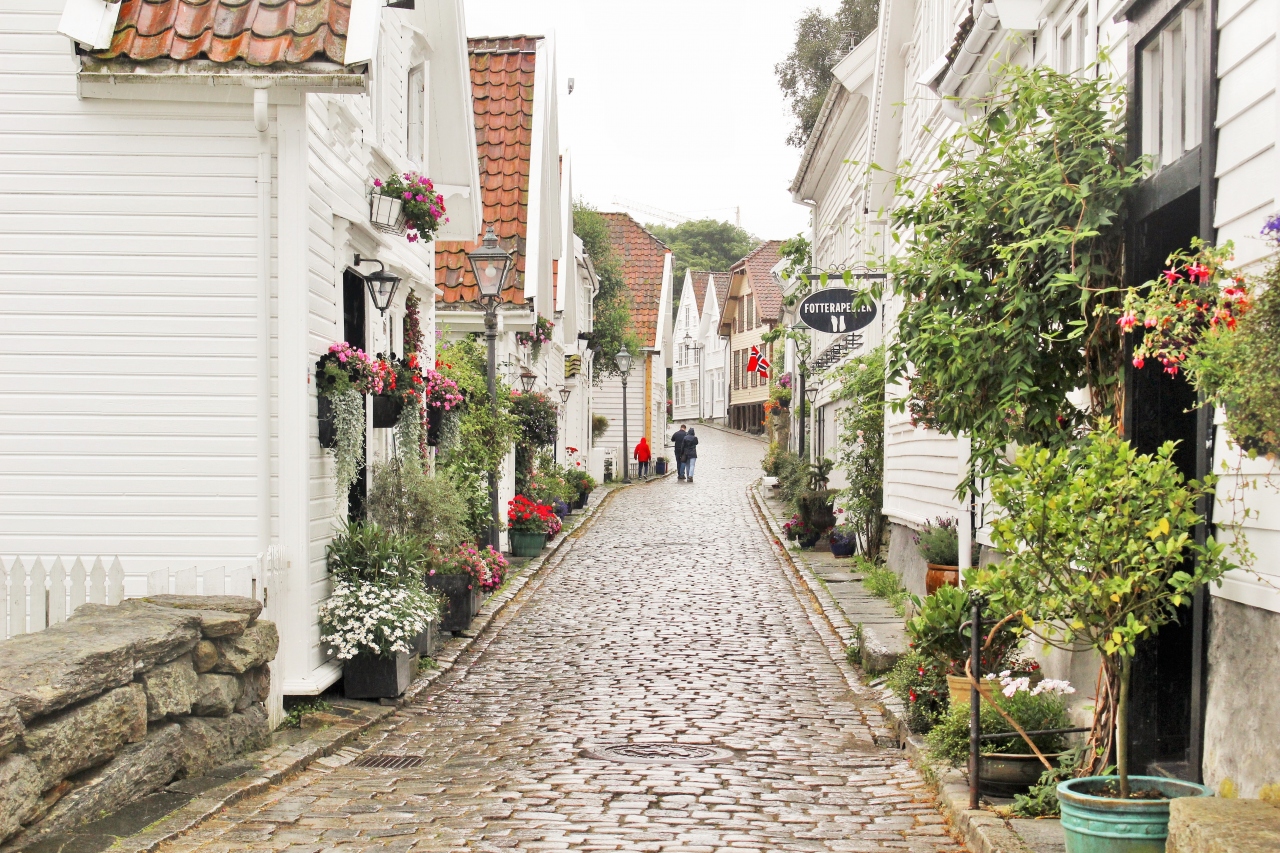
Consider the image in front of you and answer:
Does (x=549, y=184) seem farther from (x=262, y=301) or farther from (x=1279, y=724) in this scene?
(x=1279, y=724)

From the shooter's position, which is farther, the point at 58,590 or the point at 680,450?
the point at 680,450

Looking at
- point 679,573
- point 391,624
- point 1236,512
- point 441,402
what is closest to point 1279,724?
point 1236,512

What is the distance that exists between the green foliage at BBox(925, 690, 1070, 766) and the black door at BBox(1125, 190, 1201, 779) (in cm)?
69

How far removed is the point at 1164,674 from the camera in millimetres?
6242

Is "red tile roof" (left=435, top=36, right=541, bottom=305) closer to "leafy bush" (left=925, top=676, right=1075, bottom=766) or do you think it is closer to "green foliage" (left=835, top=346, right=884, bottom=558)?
"green foliage" (left=835, top=346, right=884, bottom=558)

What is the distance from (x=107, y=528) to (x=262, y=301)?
1800 mm

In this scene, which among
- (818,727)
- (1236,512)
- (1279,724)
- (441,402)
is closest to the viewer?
(1279,724)

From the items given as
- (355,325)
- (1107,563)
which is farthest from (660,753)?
(355,325)

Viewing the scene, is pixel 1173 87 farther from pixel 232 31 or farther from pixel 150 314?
pixel 150 314

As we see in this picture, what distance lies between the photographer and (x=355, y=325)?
1085cm

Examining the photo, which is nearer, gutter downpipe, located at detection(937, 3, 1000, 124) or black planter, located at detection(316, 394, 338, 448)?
black planter, located at detection(316, 394, 338, 448)

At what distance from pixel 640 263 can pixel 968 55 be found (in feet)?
129

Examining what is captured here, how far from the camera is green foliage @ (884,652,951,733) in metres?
8.27

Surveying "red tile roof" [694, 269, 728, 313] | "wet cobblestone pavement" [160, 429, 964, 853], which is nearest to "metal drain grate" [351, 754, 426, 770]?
"wet cobblestone pavement" [160, 429, 964, 853]
